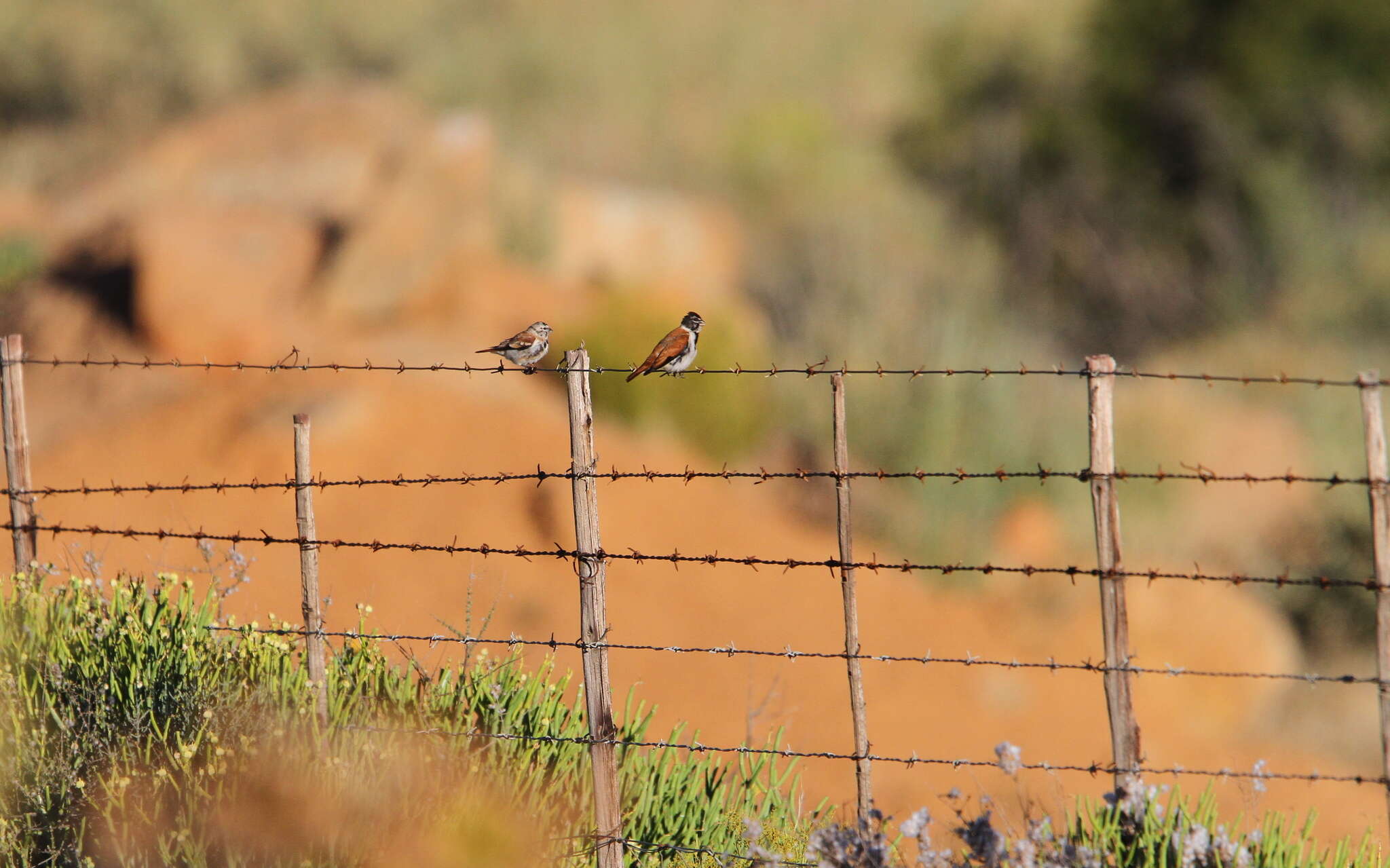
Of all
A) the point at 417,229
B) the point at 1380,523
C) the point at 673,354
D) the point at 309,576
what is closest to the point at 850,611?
the point at 673,354

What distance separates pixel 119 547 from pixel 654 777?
6.10 m

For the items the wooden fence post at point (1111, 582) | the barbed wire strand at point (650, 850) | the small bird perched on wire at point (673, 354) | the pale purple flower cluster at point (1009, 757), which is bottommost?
the barbed wire strand at point (650, 850)

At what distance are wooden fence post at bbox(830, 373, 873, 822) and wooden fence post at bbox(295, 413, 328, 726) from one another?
67.1 inches

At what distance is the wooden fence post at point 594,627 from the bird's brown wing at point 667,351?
51 centimetres

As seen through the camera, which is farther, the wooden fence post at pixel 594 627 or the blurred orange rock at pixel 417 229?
the blurred orange rock at pixel 417 229

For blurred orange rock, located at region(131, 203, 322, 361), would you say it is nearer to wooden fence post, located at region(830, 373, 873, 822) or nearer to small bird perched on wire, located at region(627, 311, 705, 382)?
small bird perched on wire, located at region(627, 311, 705, 382)

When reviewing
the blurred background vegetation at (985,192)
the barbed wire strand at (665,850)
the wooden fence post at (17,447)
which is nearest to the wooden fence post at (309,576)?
the barbed wire strand at (665,850)

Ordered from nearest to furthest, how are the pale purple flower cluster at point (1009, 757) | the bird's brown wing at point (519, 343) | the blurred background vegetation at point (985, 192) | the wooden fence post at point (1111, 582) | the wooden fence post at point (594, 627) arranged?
the pale purple flower cluster at point (1009, 757) < the wooden fence post at point (1111, 582) < the wooden fence post at point (594, 627) < the bird's brown wing at point (519, 343) < the blurred background vegetation at point (985, 192)

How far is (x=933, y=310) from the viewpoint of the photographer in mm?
17656

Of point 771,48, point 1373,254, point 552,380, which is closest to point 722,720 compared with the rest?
point 552,380

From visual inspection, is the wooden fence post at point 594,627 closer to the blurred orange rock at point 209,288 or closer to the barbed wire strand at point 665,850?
the barbed wire strand at point 665,850

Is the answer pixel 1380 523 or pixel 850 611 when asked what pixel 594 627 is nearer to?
pixel 850 611

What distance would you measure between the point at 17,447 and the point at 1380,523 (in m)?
4.69

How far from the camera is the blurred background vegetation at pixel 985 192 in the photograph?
13.4 m
